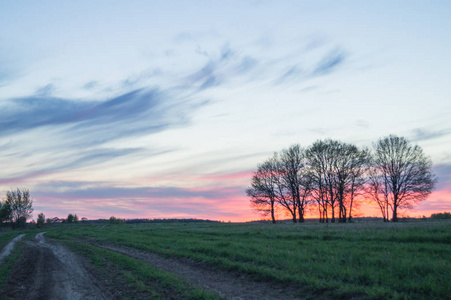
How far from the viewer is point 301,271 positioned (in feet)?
40.2

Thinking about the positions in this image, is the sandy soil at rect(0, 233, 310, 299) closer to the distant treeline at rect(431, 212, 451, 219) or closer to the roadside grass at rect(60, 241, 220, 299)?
the roadside grass at rect(60, 241, 220, 299)

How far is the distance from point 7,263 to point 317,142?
5505 cm

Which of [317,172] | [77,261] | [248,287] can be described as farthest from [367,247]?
[317,172]

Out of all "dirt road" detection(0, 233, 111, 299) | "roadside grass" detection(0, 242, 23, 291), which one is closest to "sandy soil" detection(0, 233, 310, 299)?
"dirt road" detection(0, 233, 111, 299)

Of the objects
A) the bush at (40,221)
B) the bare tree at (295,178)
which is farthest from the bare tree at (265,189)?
the bush at (40,221)

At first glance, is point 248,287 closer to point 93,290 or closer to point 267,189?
point 93,290

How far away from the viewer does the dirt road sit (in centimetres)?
1153

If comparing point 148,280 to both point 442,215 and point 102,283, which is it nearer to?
point 102,283

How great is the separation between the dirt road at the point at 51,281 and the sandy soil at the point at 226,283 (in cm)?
391

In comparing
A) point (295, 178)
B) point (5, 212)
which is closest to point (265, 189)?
point (295, 178)

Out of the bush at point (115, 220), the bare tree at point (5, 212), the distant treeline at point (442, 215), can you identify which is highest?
the distant treeline at point (442, 215)

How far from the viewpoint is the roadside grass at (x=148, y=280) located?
10.5 meters

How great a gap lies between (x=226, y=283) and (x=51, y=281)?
8.38 m

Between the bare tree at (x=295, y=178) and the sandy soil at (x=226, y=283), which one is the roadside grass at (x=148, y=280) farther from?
the bare tree at (x=295, y=178)
